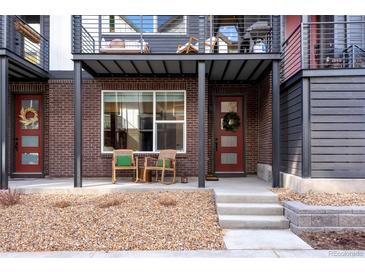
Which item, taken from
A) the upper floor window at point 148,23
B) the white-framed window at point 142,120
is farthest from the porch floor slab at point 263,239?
the upper floor window at point 148,23

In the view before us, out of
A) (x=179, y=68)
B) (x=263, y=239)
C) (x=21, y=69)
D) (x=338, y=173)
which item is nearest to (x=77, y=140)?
(x=21, y=69)

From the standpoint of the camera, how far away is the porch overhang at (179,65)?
7391 millimetres

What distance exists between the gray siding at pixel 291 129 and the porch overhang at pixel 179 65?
0.91 m

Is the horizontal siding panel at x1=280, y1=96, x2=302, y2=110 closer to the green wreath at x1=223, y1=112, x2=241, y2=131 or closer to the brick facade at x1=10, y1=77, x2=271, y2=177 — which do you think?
the brick facade at x1=10, y1=77, x2=271, y2=177

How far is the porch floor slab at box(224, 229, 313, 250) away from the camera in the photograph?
15.1 ft

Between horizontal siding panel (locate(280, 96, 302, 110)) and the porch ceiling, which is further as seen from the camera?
the porch ceiling

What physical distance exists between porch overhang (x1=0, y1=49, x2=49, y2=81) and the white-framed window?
171 centimetres

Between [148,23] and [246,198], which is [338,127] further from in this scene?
[148,23]

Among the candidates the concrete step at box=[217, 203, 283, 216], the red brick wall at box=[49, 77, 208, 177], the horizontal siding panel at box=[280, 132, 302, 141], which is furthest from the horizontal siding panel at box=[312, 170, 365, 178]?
the red brick wall at box=[49, 77, 208, 177]

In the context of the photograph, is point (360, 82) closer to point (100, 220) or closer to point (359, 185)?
point (359, 185)

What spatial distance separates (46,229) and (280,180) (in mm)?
5055

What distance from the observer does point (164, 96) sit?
361 inches

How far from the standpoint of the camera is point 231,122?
31.7 ft

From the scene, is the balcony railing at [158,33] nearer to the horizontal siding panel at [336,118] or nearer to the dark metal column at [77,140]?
the dark metal column at [77,140]
